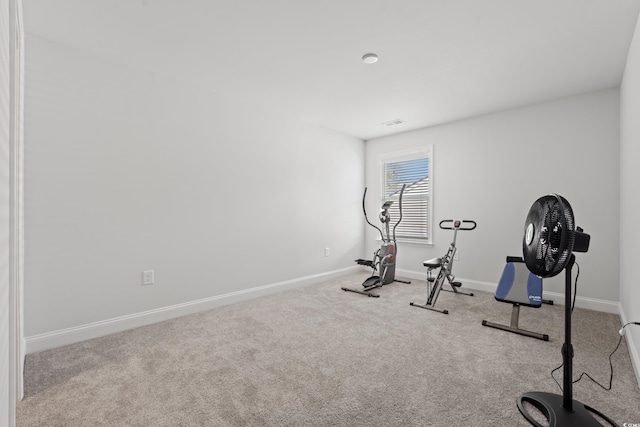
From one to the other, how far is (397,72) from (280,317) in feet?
8.70

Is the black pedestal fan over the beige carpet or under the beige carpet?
over

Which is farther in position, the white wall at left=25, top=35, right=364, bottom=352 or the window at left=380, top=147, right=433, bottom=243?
the window at left=380, top=147, right=433, bottom=243

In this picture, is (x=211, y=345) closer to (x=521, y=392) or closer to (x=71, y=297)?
(x=71, y=297)

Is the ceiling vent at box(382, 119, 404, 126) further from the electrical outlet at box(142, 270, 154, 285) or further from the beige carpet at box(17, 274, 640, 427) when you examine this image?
the electrical outlet at box(142, 270, 154, 285)

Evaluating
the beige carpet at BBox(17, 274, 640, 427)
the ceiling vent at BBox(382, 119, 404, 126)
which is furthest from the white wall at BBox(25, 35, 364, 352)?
the ceiling vent at BBox(382, 119, 404, 126)

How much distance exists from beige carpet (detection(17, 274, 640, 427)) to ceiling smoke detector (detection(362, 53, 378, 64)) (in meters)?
2.39

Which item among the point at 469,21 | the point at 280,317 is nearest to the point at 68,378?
the point at 280,317

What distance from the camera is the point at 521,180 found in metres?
3.84

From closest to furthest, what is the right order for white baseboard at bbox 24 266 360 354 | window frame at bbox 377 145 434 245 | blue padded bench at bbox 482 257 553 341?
white baseboard at bbox 24 266 360 354 → blue padded bench at bbox 482 257 553 341 → window frame at bbox 377 145 434 245

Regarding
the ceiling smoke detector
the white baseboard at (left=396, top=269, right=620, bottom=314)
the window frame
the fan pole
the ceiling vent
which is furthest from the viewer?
the window frame

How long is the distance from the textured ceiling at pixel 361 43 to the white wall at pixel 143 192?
276mm

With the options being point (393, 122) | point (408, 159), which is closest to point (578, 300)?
point (408, 159)

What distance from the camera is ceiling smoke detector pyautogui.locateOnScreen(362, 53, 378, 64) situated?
104 inches

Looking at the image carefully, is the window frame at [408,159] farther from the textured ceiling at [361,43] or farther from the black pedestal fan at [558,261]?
the black pedestal fan at [558,261]
